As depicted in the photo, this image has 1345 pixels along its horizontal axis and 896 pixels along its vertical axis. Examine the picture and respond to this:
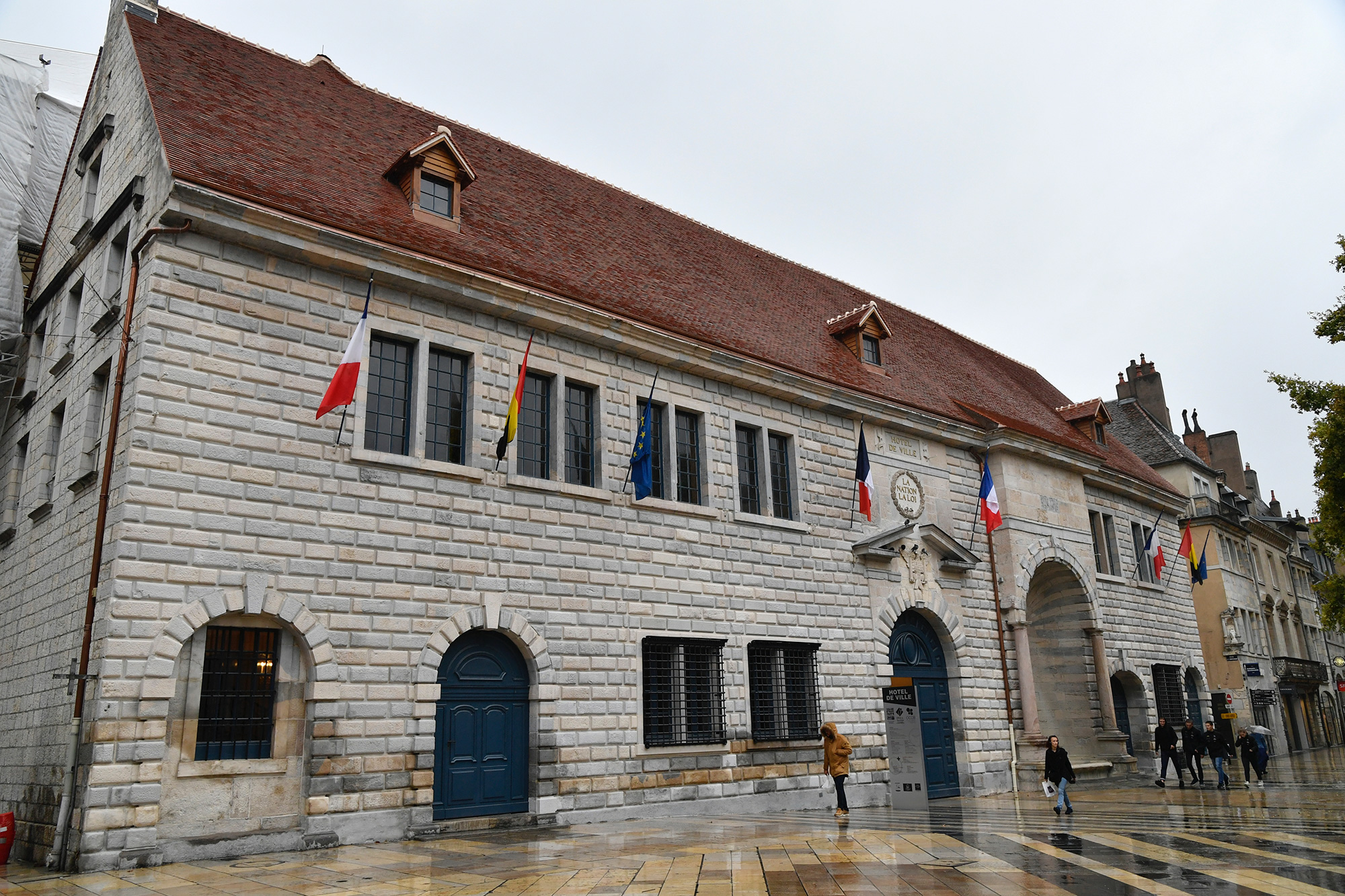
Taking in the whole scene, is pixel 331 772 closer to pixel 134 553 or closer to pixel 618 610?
pixel 134 553

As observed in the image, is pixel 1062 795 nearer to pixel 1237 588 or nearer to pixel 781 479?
pixel 781 479

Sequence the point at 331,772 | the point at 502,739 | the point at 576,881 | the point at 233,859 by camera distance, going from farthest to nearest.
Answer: the point at 502,739, the point at 331,772, the point at 233,859, the point at 576,881

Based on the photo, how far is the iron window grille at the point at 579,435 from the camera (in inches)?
611

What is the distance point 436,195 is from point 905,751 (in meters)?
14.3

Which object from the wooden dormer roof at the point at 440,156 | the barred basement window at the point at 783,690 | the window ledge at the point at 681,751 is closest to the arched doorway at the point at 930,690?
the barred basement window at the point at 783,690

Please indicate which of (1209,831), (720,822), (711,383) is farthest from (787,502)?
(1209,831)

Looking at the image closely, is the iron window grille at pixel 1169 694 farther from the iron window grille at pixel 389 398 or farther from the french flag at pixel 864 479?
the iron window grille at pixel 389 398

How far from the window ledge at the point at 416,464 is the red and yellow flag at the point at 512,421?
1.34ft

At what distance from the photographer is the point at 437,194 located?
15828 millimetres

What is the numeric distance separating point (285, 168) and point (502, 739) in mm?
8838

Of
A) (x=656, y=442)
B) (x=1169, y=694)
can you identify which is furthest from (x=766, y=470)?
(x=1169, y=694)

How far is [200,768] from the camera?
10.9 meters

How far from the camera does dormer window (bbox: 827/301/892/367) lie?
2225 centimetres

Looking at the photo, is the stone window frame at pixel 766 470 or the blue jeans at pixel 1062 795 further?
the stone window frame at pixel 766 470
